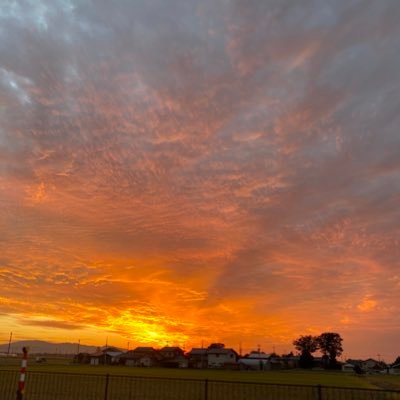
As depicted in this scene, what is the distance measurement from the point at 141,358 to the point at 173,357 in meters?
9.45

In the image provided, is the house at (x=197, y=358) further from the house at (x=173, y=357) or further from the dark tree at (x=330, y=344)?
the dark tree at (x=330, y=344)

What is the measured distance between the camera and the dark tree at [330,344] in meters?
151

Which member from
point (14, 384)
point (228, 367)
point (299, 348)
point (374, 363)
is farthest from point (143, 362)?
point (374, 363)

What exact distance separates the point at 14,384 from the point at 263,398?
14.6m

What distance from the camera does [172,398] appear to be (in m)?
23.6

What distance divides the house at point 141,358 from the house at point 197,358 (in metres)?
9.07

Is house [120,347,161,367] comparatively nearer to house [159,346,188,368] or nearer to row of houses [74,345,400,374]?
row of houses [74,345,400,374]

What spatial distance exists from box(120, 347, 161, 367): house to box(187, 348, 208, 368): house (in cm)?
907

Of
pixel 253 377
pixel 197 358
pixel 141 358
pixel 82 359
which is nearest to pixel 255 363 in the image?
pixel 197 358

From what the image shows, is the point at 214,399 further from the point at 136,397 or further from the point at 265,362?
the point at 265,362

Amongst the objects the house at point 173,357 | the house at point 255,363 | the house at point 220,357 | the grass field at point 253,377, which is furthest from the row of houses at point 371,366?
the grass field at point 253,377

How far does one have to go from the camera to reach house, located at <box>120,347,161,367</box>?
388ft

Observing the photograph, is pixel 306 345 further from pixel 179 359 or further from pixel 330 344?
pixel 179 359

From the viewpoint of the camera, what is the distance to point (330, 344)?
152375mm
